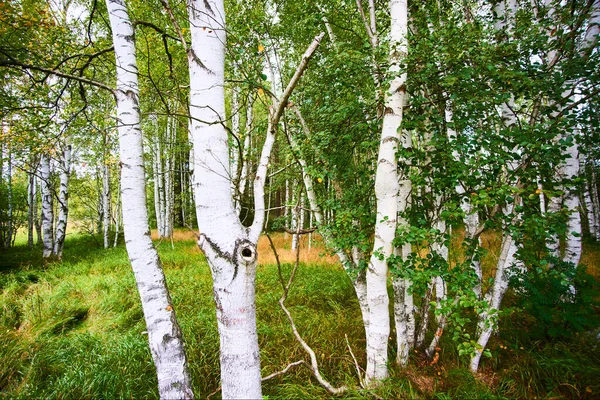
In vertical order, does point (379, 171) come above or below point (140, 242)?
above

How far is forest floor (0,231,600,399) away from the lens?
2.75 metres

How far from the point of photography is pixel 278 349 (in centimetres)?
350

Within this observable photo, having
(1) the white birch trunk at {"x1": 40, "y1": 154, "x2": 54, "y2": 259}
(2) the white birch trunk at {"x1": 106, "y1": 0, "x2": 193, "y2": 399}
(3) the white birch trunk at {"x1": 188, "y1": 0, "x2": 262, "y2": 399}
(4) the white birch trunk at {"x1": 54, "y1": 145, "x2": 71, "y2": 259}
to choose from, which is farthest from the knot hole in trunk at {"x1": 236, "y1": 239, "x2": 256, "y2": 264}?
(1) the white birch trunk at {"x1": 40, "y1": 154, "x2": 54, "y2": 259}

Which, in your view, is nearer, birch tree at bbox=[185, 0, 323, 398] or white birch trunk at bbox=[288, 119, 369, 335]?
→ birch tree at bbox=[185, 0, 323, 398]

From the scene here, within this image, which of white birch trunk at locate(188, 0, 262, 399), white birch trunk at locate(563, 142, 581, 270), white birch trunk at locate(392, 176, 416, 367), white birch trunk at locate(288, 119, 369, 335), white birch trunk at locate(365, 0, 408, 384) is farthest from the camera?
white birch trunk at locate(563, 142, 581, 270)

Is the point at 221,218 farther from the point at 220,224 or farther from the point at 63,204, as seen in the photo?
the point at 63,204

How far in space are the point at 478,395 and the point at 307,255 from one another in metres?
6.18

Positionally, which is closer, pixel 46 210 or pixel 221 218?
pixel 221 218

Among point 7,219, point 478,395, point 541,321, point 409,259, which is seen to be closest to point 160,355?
point 409,259

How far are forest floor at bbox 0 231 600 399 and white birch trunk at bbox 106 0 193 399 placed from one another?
0.34 metres

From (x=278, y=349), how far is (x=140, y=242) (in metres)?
2.43

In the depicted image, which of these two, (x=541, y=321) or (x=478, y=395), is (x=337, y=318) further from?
(x=541, y=321)

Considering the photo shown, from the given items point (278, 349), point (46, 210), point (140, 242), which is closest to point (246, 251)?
point (140, 242)

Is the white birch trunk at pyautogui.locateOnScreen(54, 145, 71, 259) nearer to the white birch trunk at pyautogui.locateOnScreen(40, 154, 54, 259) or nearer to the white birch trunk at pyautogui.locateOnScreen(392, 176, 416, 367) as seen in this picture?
the white birch trunk at pyautogui.locateOnScreen(40, 154, 54, 259)
